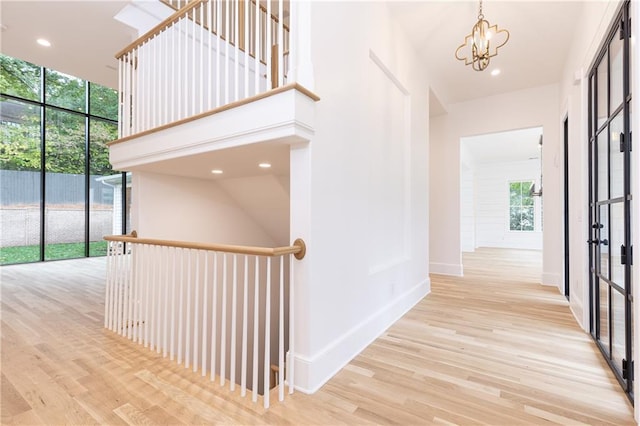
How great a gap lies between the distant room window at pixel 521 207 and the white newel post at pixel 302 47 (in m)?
10.4

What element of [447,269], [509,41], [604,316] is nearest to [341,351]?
[604,316]

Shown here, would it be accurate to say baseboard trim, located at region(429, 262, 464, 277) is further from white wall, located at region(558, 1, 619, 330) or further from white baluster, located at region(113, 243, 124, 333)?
white baluster, located at region(113, 243, 124, 333)

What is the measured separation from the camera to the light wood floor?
1.54 meters

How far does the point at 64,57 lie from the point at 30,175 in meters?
3.35

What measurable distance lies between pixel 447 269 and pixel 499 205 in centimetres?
653

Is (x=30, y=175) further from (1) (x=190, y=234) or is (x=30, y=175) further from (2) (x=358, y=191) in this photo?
(2) (x=358, y=191)

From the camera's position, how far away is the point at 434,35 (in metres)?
3.30

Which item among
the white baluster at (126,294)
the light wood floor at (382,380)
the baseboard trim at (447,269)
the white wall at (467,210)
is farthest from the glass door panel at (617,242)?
the white wall at (467,210)

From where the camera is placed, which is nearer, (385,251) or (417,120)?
(385,251)

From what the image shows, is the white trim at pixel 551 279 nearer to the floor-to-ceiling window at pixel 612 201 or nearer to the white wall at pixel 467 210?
the floor-to-ceiling window at pixel 612 201

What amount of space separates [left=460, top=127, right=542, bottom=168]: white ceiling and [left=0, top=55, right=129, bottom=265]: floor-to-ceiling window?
827 centimetres

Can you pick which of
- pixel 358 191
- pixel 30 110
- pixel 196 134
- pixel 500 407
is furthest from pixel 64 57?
pixel 500 407

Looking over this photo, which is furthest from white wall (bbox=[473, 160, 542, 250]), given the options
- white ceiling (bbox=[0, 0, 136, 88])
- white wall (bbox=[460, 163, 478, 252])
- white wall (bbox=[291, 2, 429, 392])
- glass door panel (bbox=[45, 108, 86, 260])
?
glass door panel (bbox=[45, 108, 86, 260])

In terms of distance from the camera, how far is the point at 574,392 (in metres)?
1.72
